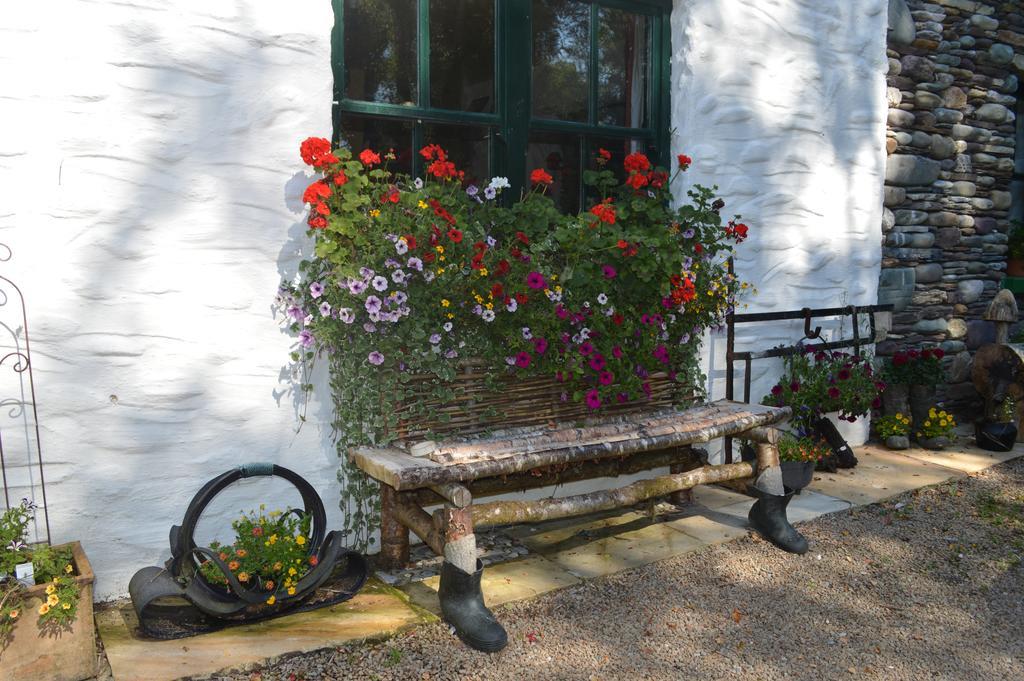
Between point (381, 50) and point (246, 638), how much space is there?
2.20 metres

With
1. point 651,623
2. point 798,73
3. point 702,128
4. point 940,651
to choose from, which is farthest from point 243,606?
point 798,73

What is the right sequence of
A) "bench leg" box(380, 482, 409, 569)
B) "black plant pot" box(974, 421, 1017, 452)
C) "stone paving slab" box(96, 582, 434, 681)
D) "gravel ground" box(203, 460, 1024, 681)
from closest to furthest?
"stone paving slab" box(96, 582, 434, 681) < "gravel ground" box(203, 460, 1024, 681) < "bench leg" box(380, 482, 409, 569) < "black plant pot" box(974, 421, 1017, 452)

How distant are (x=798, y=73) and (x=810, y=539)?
2467mm

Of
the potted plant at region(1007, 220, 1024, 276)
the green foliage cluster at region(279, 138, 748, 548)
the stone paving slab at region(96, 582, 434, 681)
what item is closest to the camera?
the stone paving slab at region(96, 582, 434, 681)

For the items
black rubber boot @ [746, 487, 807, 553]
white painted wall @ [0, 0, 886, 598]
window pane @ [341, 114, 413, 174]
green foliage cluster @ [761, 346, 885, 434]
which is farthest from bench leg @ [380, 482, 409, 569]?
green foliage cluster @ [761, 346, 885, 434]

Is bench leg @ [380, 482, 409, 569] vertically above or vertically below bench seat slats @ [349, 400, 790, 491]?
below

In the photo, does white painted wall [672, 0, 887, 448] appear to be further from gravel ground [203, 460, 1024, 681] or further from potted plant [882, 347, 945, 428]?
gravel ground [203, 460, 1024, 681]

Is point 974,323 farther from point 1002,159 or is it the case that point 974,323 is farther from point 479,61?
point 479,61

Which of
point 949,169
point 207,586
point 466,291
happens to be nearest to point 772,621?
point 466,291

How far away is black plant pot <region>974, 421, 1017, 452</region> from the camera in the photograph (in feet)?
16.4

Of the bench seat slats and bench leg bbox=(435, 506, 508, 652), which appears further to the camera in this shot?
the bench seat slats

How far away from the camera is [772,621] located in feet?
9.30

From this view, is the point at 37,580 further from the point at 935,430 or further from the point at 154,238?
the point at 935,430

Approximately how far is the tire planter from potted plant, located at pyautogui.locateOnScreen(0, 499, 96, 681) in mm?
197
